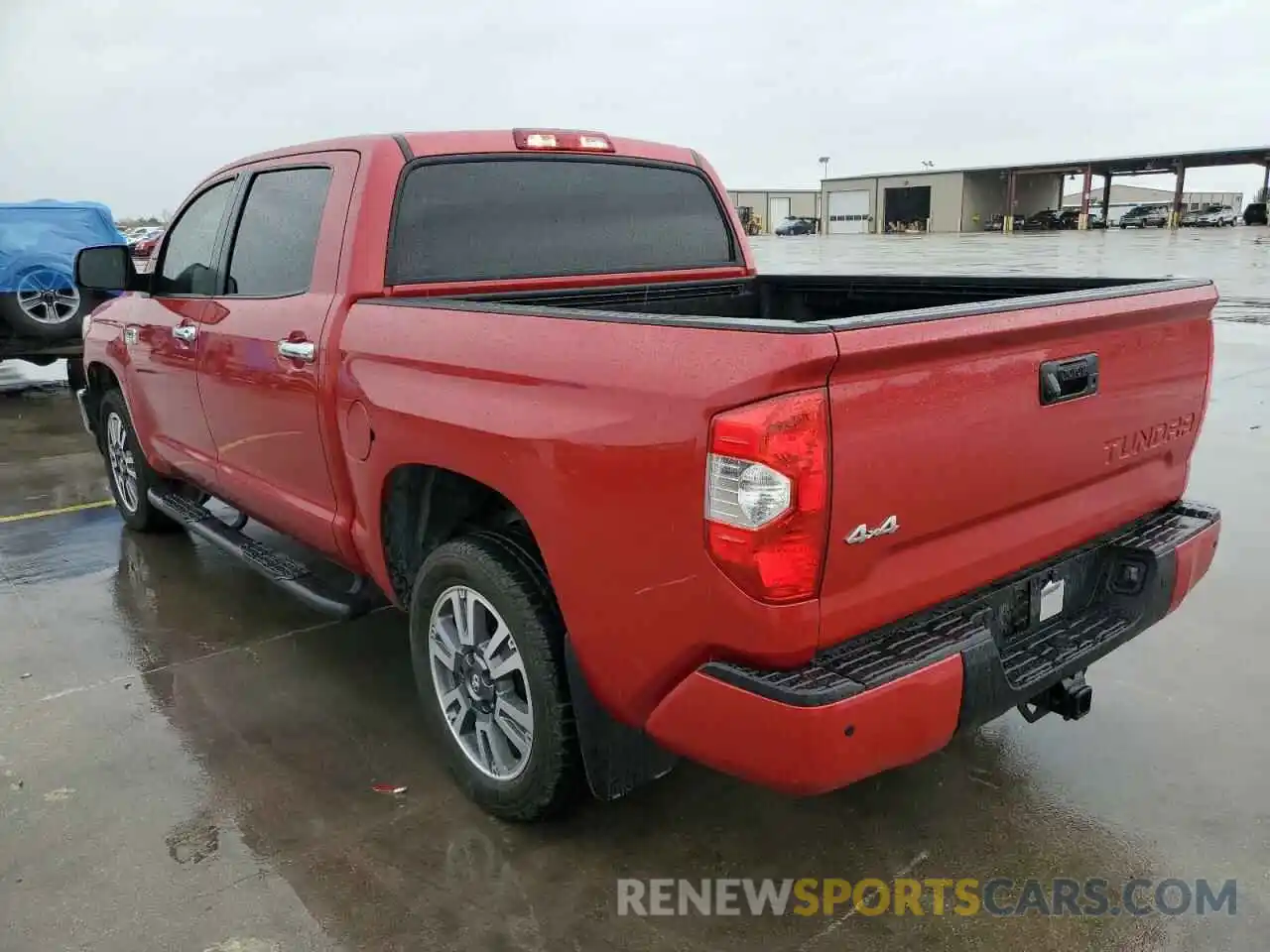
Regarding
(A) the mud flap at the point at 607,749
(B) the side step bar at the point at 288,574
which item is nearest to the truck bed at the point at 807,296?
(A) the mud flap at the point at 607,749

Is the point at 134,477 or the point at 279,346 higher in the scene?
the point at 279,346

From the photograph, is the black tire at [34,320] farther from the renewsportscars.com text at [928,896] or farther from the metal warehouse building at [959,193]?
the metal warehouse building at [959,193]

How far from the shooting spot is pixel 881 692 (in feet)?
6.71

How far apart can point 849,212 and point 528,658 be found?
240ft

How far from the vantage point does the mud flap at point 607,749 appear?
2484 millimetres

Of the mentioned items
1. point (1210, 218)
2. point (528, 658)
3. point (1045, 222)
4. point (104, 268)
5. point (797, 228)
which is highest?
point (104, 268)

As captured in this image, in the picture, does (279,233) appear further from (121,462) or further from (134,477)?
(121,462)

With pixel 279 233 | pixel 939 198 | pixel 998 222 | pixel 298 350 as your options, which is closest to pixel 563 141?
pixel 279 233

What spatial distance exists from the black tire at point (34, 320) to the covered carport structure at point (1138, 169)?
2250 inches

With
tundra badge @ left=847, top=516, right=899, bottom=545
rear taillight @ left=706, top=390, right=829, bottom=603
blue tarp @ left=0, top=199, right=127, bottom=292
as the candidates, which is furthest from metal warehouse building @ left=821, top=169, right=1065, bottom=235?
rear taillight @ left=706, top=390, right=829, bottom=603

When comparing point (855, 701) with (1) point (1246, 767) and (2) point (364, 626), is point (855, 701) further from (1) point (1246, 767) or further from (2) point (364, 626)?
(2) point (364, 626)

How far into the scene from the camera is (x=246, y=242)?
4020mm

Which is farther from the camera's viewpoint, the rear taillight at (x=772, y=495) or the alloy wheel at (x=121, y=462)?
the alloy wheel at (x=121, y=462)

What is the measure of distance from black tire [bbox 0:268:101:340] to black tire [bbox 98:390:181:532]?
14.3 ft
